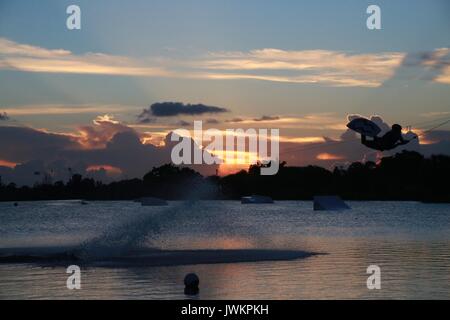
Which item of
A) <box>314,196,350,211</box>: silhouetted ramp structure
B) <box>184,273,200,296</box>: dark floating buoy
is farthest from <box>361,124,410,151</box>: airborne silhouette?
<box>314,196,350,211</box>: silhouetted ramp structure

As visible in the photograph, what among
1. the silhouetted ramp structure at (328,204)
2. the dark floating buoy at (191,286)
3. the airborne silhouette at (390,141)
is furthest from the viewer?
the silhouetted ramp structure at (328,204)

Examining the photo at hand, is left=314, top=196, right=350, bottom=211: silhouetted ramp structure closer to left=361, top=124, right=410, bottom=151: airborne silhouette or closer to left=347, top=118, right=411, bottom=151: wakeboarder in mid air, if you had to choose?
left=347, top=118, right=411, bottom=151: wakeboarder in mid air

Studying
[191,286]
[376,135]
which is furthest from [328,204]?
[376,135]

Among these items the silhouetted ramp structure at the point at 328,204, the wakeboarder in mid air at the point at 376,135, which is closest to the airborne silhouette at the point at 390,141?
the wakeboarder in mid air at the point at 376,135

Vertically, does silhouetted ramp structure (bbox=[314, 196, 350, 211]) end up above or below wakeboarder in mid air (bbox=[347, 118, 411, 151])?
above

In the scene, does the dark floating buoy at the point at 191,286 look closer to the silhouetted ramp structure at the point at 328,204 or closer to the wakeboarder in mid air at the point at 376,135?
the wakeboarder in mid air at the point at 376,135

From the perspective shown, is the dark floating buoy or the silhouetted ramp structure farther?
the silhouetted ramp structure

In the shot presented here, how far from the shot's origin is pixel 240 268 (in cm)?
3966

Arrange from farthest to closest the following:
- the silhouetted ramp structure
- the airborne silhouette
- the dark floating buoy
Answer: the silhouetted ramp structure < the dark floating buoy < the airborne silhouette
